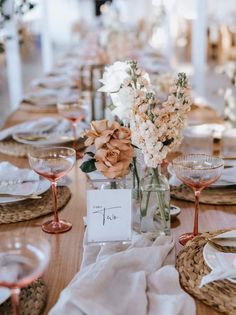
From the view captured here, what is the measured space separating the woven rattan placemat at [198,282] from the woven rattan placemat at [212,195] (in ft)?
1.05

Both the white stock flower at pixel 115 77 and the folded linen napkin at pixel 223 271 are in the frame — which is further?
the white stock flower at pixel 115 77

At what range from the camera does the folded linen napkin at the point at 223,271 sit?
3.17ft

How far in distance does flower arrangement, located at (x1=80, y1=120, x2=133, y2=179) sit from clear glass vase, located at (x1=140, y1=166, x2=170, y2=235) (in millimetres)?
83

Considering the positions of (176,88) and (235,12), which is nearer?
(176,88)

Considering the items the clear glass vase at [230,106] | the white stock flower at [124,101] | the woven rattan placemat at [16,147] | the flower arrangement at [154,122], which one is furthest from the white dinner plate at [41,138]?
the clear glass vase at [230,106]

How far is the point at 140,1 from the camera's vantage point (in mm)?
12492

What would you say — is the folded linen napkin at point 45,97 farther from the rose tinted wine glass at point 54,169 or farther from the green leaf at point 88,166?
the green leaf at point 88,166

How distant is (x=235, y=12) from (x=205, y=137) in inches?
366

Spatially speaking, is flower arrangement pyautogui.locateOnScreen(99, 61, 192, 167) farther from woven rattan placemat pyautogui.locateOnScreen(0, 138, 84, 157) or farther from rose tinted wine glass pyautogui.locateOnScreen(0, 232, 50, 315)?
woven rattan placemat pyautogui.locateOnScreen(0, 138, 84, 157)

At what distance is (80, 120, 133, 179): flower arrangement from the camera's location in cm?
110

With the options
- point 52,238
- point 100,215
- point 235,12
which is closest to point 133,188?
point 100,215

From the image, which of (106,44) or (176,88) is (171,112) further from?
(106,44)

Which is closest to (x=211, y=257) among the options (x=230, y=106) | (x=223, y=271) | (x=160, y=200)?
(x=223, y=271)

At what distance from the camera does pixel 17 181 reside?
152 centimetres
